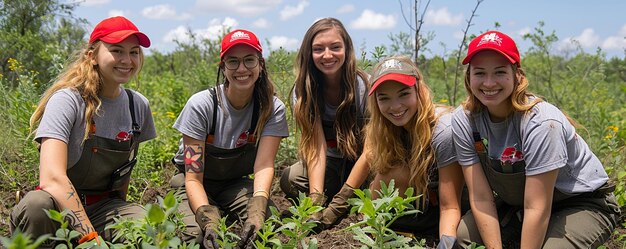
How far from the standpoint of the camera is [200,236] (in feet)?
11.2

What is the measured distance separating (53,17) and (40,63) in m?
0.59

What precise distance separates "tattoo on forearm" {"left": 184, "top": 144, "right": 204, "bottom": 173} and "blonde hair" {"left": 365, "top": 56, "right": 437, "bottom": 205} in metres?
0.95

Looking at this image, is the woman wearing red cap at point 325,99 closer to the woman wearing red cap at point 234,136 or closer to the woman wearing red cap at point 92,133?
the woman wearing red cap at point 234,136

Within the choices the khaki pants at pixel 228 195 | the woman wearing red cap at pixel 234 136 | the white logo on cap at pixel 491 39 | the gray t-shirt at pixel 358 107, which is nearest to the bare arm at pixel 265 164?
the woman wearing red cap at pixel 234 136

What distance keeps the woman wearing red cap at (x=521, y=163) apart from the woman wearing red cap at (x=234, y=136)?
111 centimetres

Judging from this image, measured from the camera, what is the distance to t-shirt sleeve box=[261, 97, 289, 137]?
375 cm

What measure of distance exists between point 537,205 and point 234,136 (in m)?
1.73

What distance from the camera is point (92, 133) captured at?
3.29 meters

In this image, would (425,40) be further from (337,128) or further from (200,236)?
(200,236)

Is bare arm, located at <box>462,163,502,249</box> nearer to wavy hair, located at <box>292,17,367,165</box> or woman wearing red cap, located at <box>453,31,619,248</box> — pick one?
woman wearing red cap, located at <box>453,31,619,248</box>

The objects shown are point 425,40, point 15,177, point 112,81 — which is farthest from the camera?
point 425,40

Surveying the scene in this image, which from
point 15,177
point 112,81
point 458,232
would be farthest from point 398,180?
point 15,177

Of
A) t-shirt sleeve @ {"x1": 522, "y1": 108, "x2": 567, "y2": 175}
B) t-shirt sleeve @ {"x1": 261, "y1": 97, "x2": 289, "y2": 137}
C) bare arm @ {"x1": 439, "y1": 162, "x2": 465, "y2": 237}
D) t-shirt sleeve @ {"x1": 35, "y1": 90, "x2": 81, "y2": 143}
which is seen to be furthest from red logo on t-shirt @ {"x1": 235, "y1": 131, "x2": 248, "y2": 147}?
t-shirt sleeve @ {"x1": 522, "y1": 108, "x2": 567, "y2": 175}

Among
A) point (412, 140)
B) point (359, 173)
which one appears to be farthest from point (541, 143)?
point (359, 173)
